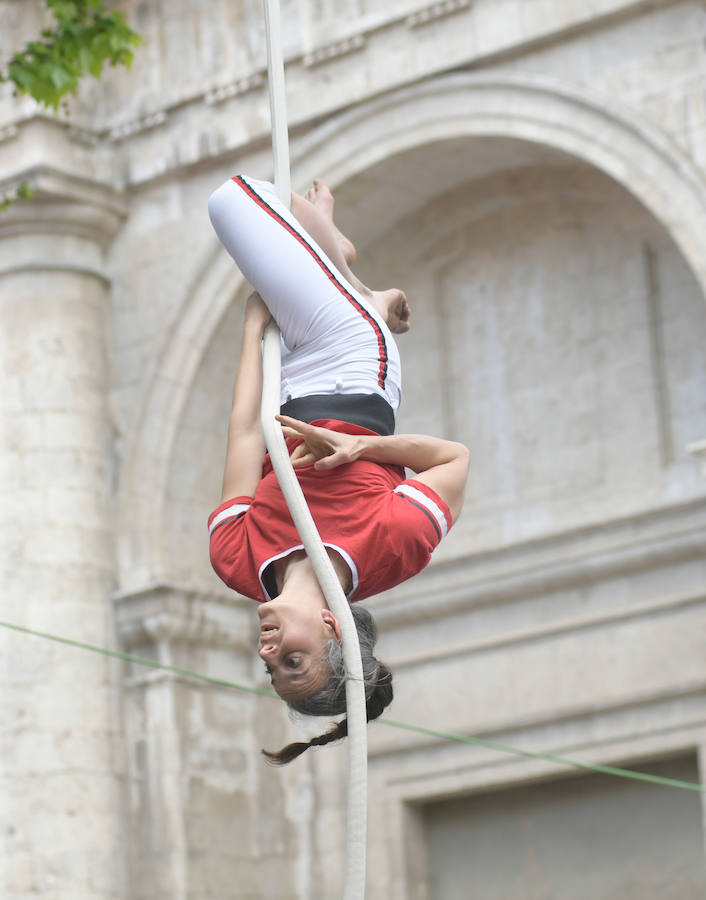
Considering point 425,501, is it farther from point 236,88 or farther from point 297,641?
point 236,88

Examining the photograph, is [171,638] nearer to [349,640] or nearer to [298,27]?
[298,27]

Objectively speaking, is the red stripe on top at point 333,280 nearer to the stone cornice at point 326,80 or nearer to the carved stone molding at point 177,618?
the stone cornice at point 326,80

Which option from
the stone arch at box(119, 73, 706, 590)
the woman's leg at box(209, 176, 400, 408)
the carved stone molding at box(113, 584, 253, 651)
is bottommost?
the woman's leg at box(209, 176, 400, 408)

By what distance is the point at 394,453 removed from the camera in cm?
412

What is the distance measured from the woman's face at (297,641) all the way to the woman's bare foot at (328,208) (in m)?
0.97

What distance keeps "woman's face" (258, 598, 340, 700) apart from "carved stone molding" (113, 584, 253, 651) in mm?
6425

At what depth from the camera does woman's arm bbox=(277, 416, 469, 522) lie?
396 centimetres

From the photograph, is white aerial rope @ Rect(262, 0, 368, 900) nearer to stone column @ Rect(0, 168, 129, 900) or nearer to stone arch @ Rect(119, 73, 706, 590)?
stone arch @ Rect(119, 73, 706, 590)

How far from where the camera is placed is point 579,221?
10.3 m

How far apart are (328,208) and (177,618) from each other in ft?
19.8

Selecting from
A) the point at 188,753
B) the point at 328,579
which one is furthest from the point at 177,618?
the point at 328,579

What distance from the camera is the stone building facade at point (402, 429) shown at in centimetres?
→ 955

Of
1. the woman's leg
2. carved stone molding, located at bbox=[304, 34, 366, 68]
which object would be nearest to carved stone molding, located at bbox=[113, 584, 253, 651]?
carved stone molding, located at bbox=[304, 34, 366, 68]

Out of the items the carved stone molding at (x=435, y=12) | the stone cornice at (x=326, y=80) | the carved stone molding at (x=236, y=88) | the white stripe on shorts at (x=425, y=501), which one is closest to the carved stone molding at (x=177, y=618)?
the stone cornice at (x=326, y=80)
